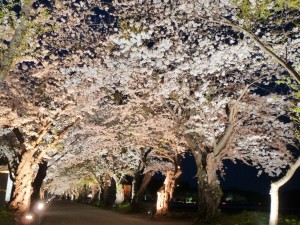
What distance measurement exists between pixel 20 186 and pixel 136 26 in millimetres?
10432

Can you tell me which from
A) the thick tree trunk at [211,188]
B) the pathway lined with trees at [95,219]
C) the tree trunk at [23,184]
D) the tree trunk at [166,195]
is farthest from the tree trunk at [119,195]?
the thick tree trunk at [211,188]

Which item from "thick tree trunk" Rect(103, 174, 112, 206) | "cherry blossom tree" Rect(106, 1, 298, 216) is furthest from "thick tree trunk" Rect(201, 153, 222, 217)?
"thick tree trunk" Rect(103, 174, 112, 206)

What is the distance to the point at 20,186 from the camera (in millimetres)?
19453

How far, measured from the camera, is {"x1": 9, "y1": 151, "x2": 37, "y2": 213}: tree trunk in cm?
1922

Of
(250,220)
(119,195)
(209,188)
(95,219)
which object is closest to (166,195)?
(95,219)

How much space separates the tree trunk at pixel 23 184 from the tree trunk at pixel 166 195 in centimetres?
992

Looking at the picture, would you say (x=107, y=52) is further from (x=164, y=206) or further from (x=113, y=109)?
(x=164, y=206)

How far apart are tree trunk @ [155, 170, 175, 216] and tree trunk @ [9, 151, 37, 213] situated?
→ 992 centimetres

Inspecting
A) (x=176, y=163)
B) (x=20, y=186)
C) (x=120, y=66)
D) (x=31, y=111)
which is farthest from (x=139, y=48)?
(x=176, y=163)

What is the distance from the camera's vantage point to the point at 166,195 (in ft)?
86.8

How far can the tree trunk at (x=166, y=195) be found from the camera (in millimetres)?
26344

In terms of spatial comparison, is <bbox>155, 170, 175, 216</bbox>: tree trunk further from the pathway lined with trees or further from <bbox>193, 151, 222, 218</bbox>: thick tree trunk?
<bbox>193, 151, 222, 218</bbox>: thick tree trunk

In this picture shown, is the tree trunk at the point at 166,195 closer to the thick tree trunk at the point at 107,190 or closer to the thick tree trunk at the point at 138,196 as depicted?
the thick tree trunk at the point at 138,196

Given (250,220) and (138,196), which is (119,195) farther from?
(250,220)
